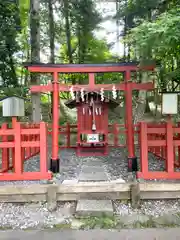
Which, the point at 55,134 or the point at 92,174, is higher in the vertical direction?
the point at 55,134

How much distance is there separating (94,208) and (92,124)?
15.1ft

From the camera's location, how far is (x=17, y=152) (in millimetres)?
4883

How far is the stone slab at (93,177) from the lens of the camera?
5.09 meters

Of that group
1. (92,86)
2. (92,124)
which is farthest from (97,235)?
(92,124)

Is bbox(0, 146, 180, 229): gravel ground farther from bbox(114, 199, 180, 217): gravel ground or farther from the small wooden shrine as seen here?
the small wooden shrine

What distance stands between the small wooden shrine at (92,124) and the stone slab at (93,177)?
2.32m

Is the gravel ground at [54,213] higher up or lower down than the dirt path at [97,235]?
higher up

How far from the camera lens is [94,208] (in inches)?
143

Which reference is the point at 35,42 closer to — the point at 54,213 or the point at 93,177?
the point at 93,177

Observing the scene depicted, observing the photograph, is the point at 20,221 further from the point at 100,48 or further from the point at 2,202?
the point at 100,48

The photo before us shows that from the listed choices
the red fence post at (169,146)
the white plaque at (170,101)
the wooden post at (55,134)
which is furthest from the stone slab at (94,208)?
the white plaque at (170,101)

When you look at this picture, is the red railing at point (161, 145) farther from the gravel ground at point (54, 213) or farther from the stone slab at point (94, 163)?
the stone slab at point (94, 163)

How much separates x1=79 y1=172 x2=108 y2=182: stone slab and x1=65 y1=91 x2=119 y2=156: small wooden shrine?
7.62 ft

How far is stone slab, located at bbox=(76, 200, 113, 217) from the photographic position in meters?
3.54
